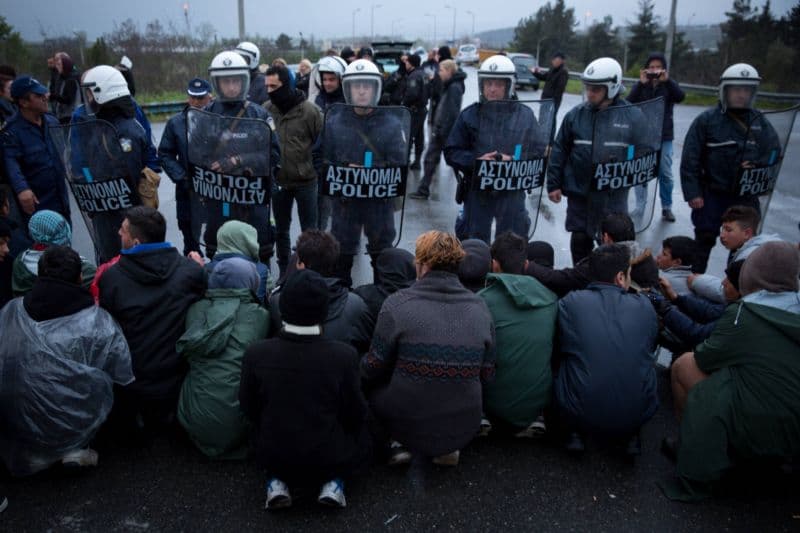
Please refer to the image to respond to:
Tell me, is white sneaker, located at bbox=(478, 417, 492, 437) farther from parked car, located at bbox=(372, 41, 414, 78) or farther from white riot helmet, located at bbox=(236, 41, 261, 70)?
parked car, located at bbox=(372, 41, 414, 78)

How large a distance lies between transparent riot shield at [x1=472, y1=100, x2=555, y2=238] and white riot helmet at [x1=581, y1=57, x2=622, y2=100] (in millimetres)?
369

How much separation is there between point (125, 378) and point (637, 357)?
2.67m

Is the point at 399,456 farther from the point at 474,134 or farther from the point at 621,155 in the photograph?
the point at 621,155

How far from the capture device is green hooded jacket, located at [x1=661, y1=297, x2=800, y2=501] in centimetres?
280

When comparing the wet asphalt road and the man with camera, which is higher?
the man with camera

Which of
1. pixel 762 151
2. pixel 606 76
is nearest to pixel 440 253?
pixel 606 76

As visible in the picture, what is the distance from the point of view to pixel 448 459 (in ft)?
10.6

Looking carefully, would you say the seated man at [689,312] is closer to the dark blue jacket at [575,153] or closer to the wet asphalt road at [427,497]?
the wet asphalt road at [427,497]

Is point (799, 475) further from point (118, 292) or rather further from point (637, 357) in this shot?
point (118, 292)

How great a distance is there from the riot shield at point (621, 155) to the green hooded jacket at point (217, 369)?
9.30ft

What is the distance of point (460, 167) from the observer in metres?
4.81

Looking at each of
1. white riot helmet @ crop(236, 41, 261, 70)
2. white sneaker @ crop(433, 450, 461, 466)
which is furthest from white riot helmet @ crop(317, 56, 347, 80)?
white sneaker @ crop(433, 450, 461, 466)

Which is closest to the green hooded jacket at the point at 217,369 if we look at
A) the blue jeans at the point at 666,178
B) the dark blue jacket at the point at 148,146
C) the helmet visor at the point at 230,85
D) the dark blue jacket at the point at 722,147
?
the dark blue jacket at the point at 148,146

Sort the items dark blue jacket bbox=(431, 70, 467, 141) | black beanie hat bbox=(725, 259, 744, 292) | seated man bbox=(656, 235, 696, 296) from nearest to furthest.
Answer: black beanie hat bbox=(725, 259, 744, 292), seated man bbox=(656, 235, 696, 296), dark blue jacket bbox=(431, 70, 467, 141)
